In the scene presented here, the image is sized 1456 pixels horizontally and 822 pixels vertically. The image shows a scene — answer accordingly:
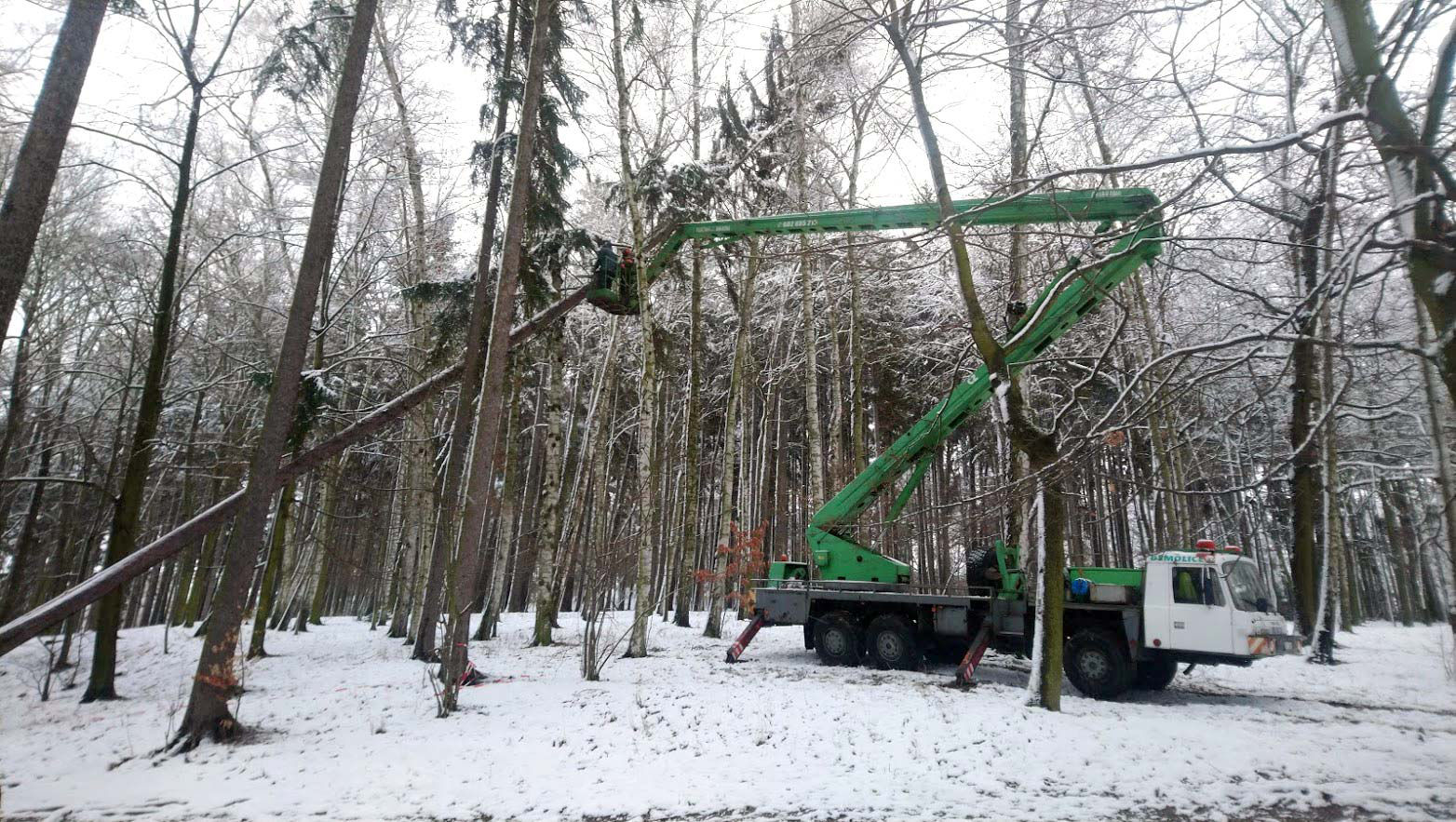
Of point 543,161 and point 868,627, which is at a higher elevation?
point 543,161

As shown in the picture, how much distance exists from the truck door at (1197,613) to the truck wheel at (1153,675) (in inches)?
44.5

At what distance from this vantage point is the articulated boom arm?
754 cm

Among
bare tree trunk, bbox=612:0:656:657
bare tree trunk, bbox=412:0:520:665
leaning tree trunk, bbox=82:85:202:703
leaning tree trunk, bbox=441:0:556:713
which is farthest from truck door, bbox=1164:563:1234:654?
leaning tree trunk, bbox=82:85:202:703

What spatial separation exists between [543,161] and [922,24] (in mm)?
7307

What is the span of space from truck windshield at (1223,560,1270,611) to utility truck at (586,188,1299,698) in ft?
0.08

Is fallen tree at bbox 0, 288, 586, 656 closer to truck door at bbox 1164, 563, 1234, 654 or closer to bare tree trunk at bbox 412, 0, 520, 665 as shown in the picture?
bare tree trunk at bbox 412, 0, 520, 665

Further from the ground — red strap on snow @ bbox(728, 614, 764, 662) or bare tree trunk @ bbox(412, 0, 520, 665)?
bare tree trunk @ bbox(412, 0, 520, 665)

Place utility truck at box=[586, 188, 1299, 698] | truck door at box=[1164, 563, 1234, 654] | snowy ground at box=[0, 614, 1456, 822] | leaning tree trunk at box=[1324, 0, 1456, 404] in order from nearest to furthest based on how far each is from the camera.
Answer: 1. leaning tree trunk at box=[1324, 0, 1456, 404]
2. snowy ground at box=[0, 614, 1456, 822]
3. utility truck at box=[586, 188, 1299, 698]
4. truck door at box=[1164, 563, 1234, 654]

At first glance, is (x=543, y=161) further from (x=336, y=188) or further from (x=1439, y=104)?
(x=1439, y=104)

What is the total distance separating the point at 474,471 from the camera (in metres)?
8.52

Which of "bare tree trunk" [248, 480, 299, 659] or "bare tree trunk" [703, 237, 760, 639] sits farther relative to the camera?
"bare tree trunk" [703, 237, 760, 639]

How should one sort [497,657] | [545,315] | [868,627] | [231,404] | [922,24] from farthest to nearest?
[231,404], [497,657], [868,627], [545,315], [922,24]

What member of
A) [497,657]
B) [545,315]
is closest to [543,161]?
[545,315]

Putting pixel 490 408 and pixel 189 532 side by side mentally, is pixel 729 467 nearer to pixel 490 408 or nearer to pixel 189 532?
pixel 490 408
